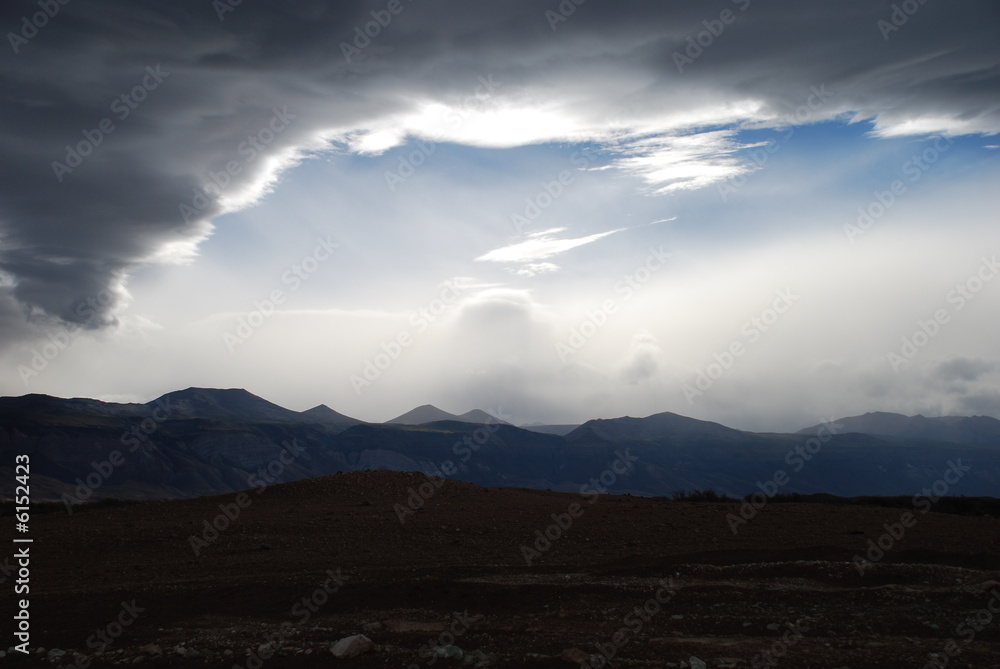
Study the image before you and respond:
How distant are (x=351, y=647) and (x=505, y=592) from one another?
4205 millimetres

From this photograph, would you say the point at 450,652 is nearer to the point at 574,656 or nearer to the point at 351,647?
the point at 351,647

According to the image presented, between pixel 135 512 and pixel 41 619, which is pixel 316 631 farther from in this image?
pixel 135 512

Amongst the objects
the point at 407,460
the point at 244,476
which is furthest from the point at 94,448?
the point at 407,460

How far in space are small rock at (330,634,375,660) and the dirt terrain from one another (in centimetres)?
10

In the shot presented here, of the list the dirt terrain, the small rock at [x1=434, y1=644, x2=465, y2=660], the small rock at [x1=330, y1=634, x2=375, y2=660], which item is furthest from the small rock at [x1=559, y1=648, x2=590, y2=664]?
the small rock at [x1=330, y1=634, x2=375, y2=660]

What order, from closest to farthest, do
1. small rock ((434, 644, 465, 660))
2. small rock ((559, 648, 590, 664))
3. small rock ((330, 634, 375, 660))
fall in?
small rock ((559, 648, 590, 664)) < small rock ((434, 644, 465, 660)) < small rock ((330, 634, 375, 660))

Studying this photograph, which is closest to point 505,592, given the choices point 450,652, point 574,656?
point 450,652

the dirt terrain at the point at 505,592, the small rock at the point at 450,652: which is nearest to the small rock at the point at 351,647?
the dirt terrain at the point at 505,592

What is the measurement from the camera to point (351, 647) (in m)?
9.78

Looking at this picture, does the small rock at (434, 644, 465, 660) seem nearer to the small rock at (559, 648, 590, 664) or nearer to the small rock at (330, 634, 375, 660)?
the small rock at (330, 634, 375, 660)

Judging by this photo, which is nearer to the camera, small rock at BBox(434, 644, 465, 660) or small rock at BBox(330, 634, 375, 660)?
small rock at BBox(434, 644, 465, 660)

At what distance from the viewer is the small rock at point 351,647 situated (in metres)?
9.70

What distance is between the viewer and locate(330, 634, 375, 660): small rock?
970cm

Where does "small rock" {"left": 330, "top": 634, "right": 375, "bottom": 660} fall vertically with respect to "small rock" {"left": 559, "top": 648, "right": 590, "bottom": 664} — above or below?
above
